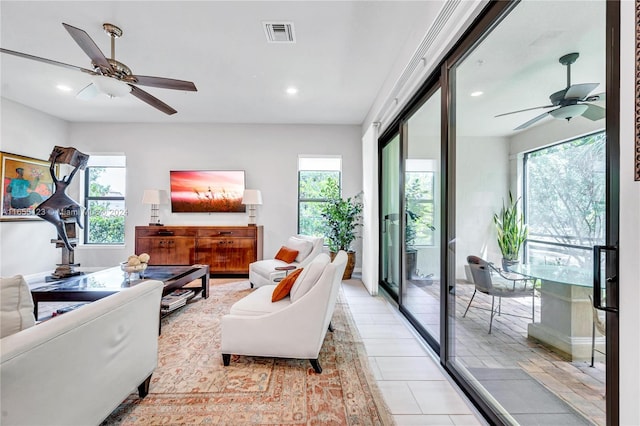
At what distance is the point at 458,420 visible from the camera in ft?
5.28

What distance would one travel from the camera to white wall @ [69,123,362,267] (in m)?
5.48

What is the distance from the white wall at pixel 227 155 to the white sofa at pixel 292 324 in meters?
3.41

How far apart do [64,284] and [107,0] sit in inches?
101

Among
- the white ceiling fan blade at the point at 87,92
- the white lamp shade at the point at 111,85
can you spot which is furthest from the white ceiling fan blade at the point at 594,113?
the white ceiling fan blade at the point at 87,92

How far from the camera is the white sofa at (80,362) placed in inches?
37.4

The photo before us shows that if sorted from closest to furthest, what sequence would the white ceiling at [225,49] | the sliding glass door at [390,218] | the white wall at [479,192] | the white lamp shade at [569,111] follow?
the white lamp shade at [569,111] → the white wall at [479,192] → the white ceiling at [225,49] → the sliding glass door at [390,218]

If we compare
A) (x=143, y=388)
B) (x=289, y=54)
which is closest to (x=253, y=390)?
(x=143, y=388)

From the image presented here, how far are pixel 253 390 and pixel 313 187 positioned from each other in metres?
4.09

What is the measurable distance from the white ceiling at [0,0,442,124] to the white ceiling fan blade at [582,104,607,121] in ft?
4.53

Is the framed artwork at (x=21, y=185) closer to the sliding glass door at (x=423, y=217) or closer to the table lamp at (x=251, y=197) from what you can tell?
the table lamp at (x=251, y=197)

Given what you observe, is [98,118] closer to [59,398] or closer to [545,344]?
[59,398]

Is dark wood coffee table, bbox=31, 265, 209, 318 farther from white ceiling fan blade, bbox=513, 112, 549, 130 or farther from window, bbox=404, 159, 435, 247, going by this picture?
white ceiling fan blade, bbox=513, 112, 549, 130

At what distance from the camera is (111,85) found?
8.41ft

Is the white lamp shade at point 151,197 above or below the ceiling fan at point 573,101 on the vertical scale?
below
